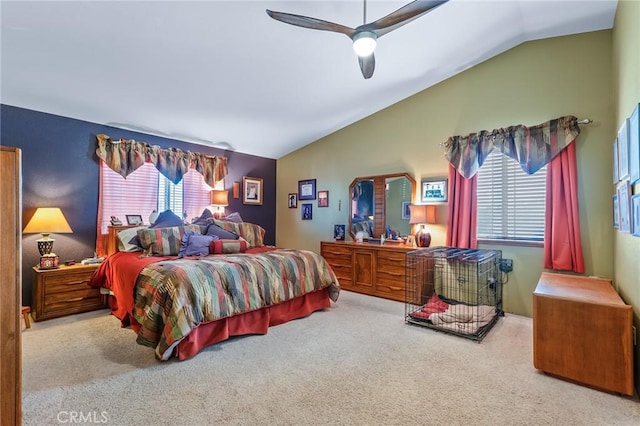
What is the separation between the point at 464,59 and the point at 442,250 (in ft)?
7.64

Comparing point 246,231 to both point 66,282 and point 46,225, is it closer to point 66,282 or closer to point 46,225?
point 66,282

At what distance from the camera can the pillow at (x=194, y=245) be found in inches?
143

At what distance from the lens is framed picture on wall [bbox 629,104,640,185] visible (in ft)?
5.94

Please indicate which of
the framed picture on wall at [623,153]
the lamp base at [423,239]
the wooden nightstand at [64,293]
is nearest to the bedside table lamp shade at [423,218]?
the lamp base at [423,239]

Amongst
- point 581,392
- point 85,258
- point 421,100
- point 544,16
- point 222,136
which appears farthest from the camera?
point 222,136

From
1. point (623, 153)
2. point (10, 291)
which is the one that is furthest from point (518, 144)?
point (10, 291)

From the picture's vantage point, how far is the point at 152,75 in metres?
3.15

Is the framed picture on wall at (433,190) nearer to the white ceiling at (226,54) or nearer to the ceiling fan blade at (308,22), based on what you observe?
the white ceiling at (226,54)

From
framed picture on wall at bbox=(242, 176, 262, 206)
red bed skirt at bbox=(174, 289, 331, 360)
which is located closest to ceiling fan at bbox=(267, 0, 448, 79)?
red bed skirt at bbox=(174, 289, 331, 360)

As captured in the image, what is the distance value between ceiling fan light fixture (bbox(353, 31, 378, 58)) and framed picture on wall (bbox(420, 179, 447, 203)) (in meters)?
2.39

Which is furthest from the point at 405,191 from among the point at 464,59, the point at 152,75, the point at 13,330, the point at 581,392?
the point at 13,330

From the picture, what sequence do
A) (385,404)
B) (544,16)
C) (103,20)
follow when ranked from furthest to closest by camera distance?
(544,16) → (103,20) → (385,404)

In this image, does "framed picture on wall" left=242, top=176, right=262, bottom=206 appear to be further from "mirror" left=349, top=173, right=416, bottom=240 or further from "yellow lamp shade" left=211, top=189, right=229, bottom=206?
"mirror" left=349, top=173, right=416, bottom=240

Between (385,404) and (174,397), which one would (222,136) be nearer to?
(174,397)
